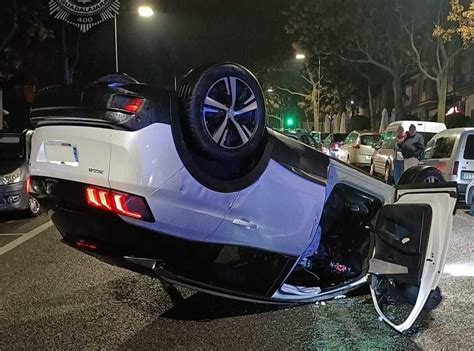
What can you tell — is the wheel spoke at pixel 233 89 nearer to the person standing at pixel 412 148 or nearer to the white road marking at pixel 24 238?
the white road marking at pixel 24 238

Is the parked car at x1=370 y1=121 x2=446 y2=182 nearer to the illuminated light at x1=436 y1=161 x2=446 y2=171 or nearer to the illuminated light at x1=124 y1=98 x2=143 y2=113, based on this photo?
the illuminated light at x1=436 y1=161 x2=446 y2=171

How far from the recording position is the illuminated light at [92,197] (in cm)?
354

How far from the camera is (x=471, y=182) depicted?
34.3ft

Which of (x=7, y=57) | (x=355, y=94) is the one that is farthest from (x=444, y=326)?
(x=355, y=94)

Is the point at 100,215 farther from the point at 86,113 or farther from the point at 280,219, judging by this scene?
the point at 280,219

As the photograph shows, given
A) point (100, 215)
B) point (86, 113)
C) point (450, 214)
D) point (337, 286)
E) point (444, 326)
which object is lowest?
point (444, 326)

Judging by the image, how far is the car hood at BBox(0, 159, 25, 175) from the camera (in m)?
9.48

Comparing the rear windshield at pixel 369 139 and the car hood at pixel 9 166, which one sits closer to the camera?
the car hood at pixel 9 166

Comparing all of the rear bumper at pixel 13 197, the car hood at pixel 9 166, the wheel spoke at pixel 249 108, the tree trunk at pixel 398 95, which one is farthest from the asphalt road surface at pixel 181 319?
the tree trunk at pixel 398 95

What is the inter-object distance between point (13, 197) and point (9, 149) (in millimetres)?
1389

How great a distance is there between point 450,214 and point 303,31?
1141 inches

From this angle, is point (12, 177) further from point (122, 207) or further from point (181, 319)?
point (122, 207)

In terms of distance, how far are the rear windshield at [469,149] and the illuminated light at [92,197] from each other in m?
9.16

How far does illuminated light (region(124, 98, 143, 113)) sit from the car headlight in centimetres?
681
